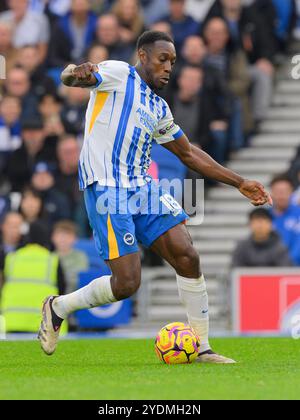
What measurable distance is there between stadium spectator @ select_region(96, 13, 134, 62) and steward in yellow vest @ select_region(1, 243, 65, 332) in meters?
4.25

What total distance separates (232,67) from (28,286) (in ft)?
17.0

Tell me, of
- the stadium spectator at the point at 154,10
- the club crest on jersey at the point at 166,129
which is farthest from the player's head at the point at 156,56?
the stadium spectator at the point at 154,10

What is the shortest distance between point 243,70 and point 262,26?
848mm

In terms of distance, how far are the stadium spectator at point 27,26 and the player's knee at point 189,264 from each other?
1000 cm

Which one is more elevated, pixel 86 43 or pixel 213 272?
pixel 86 43

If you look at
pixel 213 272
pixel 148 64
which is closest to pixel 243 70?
pixel 213 272

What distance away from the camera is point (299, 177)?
1677cm

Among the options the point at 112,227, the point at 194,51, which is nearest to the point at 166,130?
the point at 112,227

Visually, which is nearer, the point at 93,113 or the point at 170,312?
the point at 93,113

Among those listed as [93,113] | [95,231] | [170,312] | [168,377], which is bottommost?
[170,312]

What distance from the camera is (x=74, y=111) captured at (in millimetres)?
18016

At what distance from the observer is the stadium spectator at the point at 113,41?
723 inches

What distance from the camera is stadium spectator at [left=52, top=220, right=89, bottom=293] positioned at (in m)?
15.5

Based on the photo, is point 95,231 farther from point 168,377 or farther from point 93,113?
point 168,377
